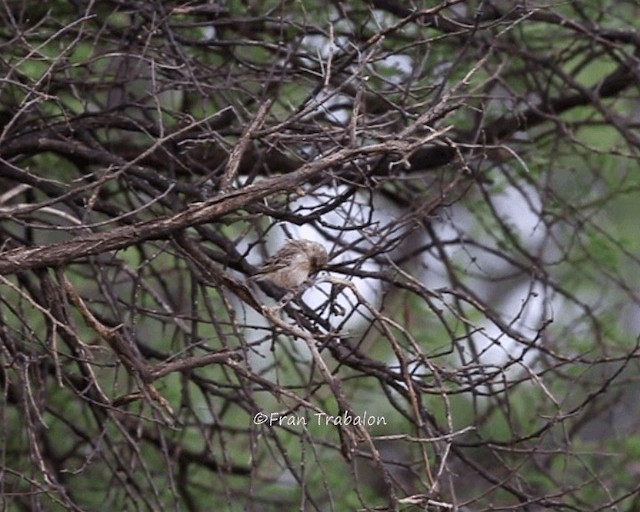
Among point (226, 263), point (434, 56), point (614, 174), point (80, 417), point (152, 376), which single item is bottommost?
point (152, 376)

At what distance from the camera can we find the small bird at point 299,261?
3.64 m

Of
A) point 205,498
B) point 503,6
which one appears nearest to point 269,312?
point 503,6

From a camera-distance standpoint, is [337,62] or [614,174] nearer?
[337,62]

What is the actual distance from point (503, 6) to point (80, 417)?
8.61 feet

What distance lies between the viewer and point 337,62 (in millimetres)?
4430

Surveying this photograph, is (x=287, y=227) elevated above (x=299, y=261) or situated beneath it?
elevated above

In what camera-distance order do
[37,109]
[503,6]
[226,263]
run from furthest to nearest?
[503,6], [37,109], [226,263]

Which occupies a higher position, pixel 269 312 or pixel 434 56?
pixel 434 56

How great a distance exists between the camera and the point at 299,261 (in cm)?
366

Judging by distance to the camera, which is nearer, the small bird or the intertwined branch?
the intertwined branch

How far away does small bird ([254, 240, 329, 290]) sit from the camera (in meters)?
3.64

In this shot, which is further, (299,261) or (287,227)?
(287,227)

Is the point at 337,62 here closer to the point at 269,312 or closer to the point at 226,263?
the point at 226,263

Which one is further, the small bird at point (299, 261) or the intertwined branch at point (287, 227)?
the small bird at point (299, 261)
